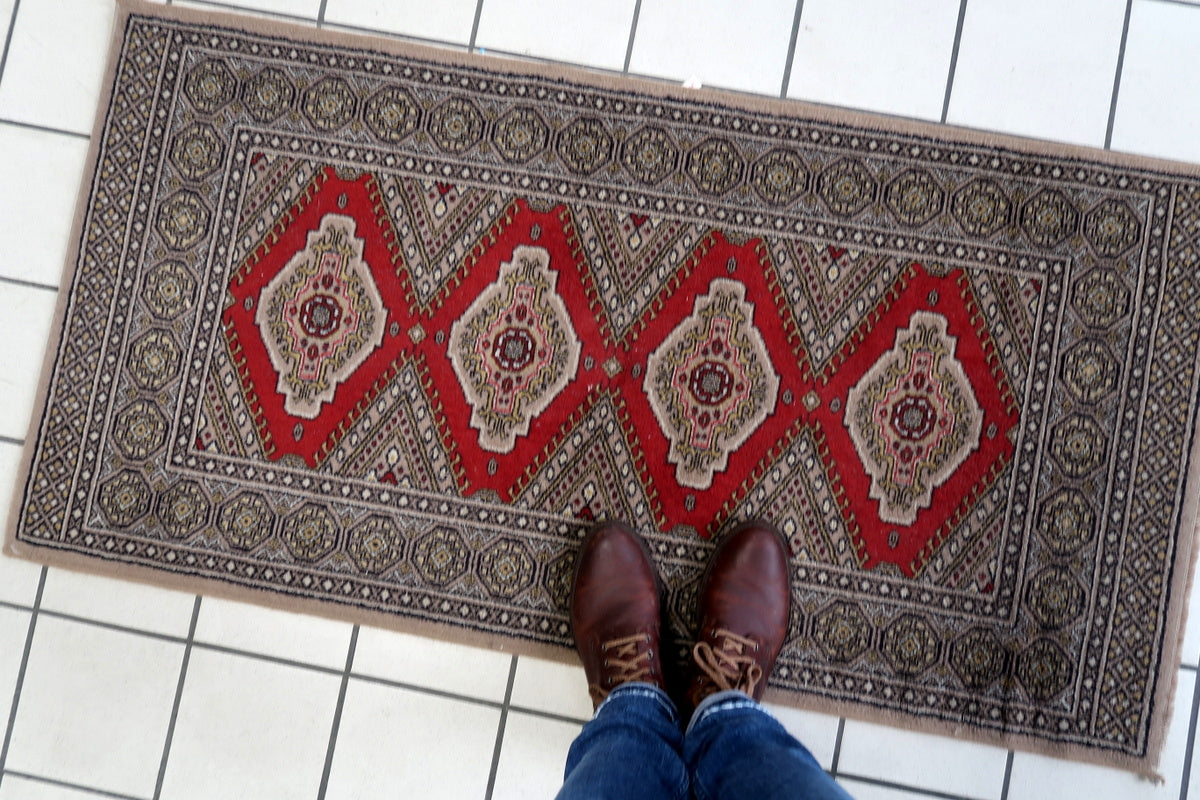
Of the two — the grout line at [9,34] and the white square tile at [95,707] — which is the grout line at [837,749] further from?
the grout line at [9,34]

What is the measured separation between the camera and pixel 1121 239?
1.18m

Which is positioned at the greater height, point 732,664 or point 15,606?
point 732,664

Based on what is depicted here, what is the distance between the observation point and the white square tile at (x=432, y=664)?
121 cm

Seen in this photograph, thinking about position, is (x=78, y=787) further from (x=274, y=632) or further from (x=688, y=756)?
(x=688, y=756)

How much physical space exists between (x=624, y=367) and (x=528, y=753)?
62 centimetres

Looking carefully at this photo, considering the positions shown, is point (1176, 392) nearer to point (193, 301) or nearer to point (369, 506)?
point (369, 506)

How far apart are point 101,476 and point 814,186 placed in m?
1.21

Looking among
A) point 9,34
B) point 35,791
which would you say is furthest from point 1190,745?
point 9,34

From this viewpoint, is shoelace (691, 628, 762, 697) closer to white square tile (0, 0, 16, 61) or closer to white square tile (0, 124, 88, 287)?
white square tile (0, 124, 88, 287)

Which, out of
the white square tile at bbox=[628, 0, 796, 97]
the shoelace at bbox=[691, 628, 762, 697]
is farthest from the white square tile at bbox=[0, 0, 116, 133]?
the shoelace at bbox=[691, 628, 762, 697]

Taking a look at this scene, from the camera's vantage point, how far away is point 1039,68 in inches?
47.7

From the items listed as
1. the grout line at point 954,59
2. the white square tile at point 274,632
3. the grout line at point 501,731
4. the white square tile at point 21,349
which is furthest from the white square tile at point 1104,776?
the white square tile at point 21,349

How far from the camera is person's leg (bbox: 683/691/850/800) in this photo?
2.94 ft

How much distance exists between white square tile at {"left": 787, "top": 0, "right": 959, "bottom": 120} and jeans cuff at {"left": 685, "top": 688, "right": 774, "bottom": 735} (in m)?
0.90
